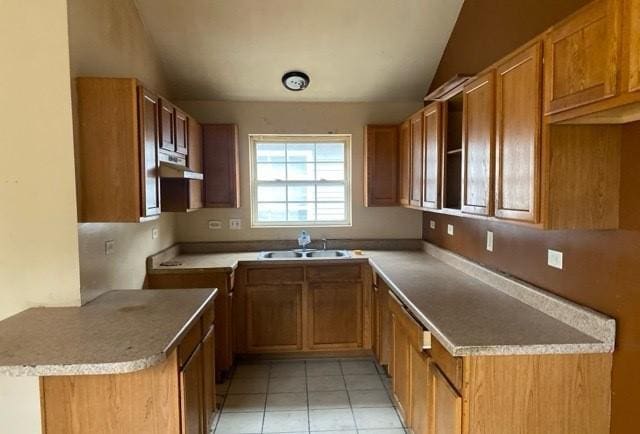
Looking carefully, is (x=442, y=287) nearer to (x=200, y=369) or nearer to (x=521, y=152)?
(x=521, y=152)

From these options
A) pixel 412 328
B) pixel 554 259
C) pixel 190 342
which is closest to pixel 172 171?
pixel 190 342

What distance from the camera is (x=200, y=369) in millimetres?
2170

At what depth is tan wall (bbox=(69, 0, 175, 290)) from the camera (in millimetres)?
2170

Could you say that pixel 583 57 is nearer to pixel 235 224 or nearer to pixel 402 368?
pixel 402 368

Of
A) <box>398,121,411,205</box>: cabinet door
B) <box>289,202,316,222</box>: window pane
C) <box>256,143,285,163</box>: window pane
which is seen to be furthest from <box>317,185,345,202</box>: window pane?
<box>398,121,411,205</box>: cabinet door

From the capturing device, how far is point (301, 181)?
13.9ft

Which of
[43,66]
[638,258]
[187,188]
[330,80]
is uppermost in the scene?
[330,80]

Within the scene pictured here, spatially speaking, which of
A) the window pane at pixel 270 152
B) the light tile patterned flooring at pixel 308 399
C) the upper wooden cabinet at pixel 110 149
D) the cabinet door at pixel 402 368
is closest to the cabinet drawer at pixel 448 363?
the cabinet door at pixel 402 368

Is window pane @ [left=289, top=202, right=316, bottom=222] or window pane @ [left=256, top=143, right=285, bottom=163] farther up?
window pane @ [left=256, top=143, right=285, bottom=163]

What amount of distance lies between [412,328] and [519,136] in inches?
42.6

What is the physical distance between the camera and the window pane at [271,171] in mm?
4176

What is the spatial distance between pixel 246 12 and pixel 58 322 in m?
2.38

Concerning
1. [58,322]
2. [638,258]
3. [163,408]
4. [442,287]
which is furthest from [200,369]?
[638,258]

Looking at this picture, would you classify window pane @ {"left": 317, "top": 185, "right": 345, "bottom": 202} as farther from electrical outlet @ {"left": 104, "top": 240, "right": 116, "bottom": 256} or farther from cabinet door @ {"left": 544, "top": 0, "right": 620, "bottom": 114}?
cabinet door @ {"left": 544, "top": 0, "right": 620, "bottom": 114}
